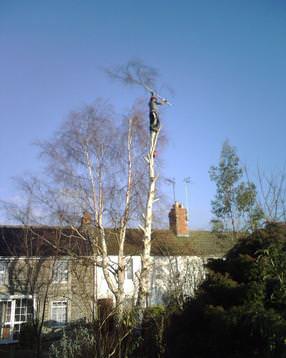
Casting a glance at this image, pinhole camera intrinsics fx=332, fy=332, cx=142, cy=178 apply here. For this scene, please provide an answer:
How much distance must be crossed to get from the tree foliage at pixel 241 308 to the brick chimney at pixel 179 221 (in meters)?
18.7

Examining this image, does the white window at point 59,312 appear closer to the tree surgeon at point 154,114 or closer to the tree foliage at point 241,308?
the tree surgeon at point 154,114

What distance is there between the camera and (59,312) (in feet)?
64.2

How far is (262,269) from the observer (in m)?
5.21

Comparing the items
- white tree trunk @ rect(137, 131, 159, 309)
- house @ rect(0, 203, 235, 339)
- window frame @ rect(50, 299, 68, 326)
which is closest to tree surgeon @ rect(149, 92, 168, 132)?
white tree trunk @ rect(137, 131, 159, 309)

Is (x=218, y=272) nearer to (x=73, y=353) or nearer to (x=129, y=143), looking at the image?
(x=73, y=353)

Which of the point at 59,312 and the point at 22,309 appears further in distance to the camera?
the point at 59,312

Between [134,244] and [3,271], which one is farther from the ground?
[134,244]

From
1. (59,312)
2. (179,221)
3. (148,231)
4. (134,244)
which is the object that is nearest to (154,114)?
(148,231)

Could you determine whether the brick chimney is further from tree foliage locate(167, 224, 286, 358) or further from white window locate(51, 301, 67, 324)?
tree foliage locate(167, 224, 286, 358)

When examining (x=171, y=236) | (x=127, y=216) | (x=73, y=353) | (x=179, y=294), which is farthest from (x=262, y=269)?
(x=171, y=236)

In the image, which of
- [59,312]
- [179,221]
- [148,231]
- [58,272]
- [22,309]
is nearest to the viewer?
[148,231]

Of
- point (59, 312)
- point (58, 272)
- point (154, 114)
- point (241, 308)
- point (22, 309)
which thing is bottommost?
point (59, 312)

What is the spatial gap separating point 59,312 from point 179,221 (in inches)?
412

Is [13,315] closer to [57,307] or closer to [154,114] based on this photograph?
[57,307]
